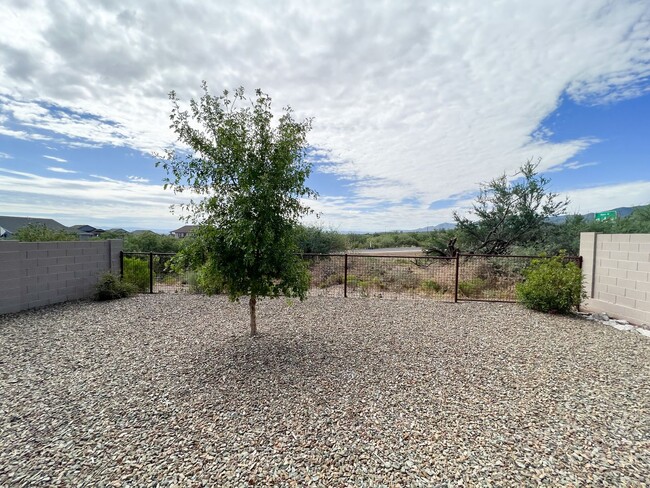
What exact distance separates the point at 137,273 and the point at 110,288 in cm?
111

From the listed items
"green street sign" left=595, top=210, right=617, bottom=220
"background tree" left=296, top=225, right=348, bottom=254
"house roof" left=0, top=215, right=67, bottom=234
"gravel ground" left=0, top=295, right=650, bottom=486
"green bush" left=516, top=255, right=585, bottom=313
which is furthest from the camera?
"house roof" left=0, top=215, right=67, bottom=234

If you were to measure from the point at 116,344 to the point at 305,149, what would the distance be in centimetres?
390

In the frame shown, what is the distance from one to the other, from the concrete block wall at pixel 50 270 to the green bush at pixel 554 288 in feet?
33.2

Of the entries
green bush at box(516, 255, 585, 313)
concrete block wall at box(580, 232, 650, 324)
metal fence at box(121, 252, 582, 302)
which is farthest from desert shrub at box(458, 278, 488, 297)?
concrete block wall at box(580, 232, 650, 324)

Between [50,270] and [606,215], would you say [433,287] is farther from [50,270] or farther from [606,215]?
[50,270]

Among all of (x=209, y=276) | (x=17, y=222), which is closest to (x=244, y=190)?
(x=209, y=276)

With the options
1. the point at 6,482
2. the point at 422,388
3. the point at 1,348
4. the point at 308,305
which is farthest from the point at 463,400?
the point at 1,348

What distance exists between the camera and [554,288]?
6574 mm

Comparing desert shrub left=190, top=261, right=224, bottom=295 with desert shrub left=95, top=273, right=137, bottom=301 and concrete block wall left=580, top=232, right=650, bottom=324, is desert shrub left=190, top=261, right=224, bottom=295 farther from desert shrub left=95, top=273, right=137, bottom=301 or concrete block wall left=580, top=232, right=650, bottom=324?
concrete block wall left=580, top=232, right=650, bottom=324

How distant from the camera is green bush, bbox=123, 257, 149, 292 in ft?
28.8

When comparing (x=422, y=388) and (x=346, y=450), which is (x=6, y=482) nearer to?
(x=346, y=450)

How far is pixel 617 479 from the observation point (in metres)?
2.13

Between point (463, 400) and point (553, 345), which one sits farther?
point (553, 345)

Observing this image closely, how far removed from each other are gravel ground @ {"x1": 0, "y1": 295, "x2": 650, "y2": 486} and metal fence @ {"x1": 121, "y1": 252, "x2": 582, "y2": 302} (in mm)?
2888
